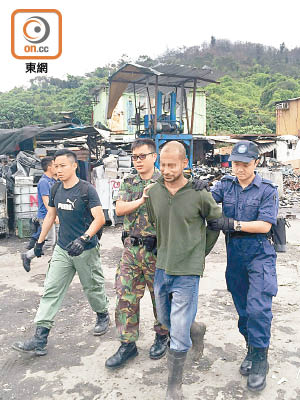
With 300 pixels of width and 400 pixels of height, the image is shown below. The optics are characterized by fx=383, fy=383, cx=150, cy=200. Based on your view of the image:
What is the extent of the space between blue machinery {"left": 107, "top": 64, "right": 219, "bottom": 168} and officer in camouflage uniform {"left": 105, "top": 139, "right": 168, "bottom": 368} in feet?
24.4

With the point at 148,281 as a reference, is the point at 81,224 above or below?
above

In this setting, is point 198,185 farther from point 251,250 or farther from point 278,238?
point 278,238

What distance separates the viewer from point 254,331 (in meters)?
2.79

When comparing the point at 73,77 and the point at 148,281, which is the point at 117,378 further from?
the point at 73,77

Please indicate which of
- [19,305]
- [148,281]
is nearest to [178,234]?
[148,281]

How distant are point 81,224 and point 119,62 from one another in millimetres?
62932

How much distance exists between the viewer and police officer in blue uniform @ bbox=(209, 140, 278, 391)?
2.79 metres

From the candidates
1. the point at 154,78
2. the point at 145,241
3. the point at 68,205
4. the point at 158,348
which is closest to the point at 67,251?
the point at 68,205

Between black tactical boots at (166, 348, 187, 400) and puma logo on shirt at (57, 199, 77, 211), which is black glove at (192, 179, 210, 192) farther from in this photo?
puma logo on shirt at (57, 199, 77, 211)

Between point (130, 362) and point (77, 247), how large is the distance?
1.08 meters

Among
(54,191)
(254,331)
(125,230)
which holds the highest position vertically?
(54,191)

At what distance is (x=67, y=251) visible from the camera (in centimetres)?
352

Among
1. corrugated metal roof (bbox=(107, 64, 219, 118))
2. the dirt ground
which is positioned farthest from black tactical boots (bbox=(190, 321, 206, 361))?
corrugated metal roof (bbox=(107, 64, 219, 118))

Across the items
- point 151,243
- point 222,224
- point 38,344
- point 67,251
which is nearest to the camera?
point 222,224
